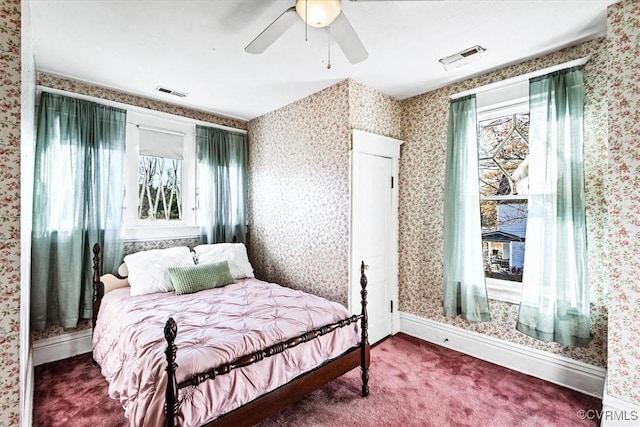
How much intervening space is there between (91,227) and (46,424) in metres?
1.72

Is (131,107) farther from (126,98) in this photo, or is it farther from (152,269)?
(152,269)

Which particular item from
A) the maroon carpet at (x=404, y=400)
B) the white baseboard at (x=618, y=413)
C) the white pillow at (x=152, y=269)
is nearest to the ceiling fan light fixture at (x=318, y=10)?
the maroon carpet at (x=404, y=400)

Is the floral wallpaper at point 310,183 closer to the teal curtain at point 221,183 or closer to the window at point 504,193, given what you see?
the teal curtain at point 221,183

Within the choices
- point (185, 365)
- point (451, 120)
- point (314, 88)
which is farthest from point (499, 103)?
point (185, 365)

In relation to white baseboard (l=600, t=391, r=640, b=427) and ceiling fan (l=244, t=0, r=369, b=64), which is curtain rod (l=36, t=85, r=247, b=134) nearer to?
ceiling fan (l=244, t=0, r=369, b=64)

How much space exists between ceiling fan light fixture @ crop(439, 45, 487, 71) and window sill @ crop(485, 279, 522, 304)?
2056mm

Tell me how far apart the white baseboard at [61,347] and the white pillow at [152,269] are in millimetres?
849

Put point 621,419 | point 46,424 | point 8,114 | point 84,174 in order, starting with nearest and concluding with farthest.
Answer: point 8,114, point 621,419, point 46,424, point 84,174

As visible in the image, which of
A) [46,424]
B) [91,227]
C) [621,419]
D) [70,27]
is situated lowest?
[46,424]

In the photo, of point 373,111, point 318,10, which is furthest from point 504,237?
point 318,10

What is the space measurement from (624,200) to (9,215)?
10.7 feet

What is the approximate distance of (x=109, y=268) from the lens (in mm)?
3164

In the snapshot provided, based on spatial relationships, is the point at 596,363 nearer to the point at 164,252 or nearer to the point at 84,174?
the point at 164,252

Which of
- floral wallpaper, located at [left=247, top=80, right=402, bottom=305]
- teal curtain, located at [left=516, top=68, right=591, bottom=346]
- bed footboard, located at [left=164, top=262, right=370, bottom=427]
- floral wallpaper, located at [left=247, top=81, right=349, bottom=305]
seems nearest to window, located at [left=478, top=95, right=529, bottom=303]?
teal curtain, located at [left=516, top=68, right=591, bottom=346]
